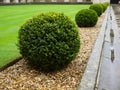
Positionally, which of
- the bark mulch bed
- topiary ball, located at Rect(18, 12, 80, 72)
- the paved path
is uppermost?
topiary ball, located at Rect(18, 12, 80, 72)

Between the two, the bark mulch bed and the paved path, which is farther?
the paved path

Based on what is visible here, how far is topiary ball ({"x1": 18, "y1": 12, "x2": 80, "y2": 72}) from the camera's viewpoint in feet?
20.4

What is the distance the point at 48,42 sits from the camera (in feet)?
20.5

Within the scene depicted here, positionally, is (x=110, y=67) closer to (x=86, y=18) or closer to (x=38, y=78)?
(x=38, y=78)

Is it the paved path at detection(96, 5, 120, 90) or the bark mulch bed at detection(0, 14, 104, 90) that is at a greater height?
the bark mulch bed at detection(0, 14, 104, 90)

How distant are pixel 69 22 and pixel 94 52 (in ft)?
7.37

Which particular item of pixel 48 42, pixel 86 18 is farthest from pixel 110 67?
pixel 86 18

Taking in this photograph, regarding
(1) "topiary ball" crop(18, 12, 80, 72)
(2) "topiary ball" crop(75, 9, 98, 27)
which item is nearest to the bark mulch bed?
(1) "topiary ball" crop(18, 12, 80, 72)

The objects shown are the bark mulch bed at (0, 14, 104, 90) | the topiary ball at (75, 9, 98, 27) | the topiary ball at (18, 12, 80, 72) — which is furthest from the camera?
the topiary ball at (75, 9, 98, 27)

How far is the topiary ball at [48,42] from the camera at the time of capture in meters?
6.23

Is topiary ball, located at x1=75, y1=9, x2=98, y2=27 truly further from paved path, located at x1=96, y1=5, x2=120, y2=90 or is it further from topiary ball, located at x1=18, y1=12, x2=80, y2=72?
topiary ball, located at x1=18, y1=12, x2=80, y2=72

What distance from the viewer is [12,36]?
12.1 metres

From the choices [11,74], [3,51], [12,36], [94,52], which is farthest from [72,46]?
[12,36]

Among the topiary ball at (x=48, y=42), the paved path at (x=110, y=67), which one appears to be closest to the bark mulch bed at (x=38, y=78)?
the topiary ball at (x=48, y=42)
